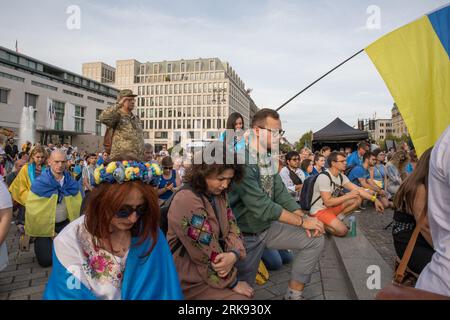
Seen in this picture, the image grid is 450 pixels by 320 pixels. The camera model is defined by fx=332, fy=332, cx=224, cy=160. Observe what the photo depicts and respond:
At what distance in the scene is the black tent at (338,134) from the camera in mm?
17661

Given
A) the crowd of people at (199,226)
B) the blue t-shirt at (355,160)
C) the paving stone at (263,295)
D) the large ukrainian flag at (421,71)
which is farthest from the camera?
the blue t-shirt at (355,160)

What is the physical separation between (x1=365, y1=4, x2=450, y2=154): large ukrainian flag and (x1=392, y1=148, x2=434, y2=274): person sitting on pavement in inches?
23.4

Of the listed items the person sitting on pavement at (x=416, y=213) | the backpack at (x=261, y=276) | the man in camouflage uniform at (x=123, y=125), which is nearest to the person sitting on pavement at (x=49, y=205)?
the man in camouflage uniform at (x=123, y=125)

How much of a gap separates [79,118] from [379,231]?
68174mm

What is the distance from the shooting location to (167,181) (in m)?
6.50

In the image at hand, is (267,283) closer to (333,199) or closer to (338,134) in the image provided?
(333,199)

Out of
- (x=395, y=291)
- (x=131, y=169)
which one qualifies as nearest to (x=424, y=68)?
(x=395, y=291)

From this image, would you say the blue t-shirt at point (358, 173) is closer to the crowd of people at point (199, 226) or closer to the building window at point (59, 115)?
the crowd of people at point (199, 226)

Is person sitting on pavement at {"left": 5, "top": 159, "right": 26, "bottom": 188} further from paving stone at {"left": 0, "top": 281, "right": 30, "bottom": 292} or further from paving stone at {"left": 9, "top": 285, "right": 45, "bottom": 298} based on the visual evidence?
paving stone at {"left": 9, "top": 285, "right": 45, "bottom": 298}

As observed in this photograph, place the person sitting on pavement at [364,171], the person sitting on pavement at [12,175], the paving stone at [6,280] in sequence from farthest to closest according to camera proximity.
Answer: the person sitting on pavement at [364,171] < the person sitting on pavement at [12,175] < the paving stone at [6,280]

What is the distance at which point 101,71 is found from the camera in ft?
258

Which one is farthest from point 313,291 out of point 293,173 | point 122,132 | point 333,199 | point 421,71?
point 293,173

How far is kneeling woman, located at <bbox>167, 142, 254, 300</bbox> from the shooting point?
2.21 metres

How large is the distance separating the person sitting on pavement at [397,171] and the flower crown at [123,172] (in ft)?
25.0
